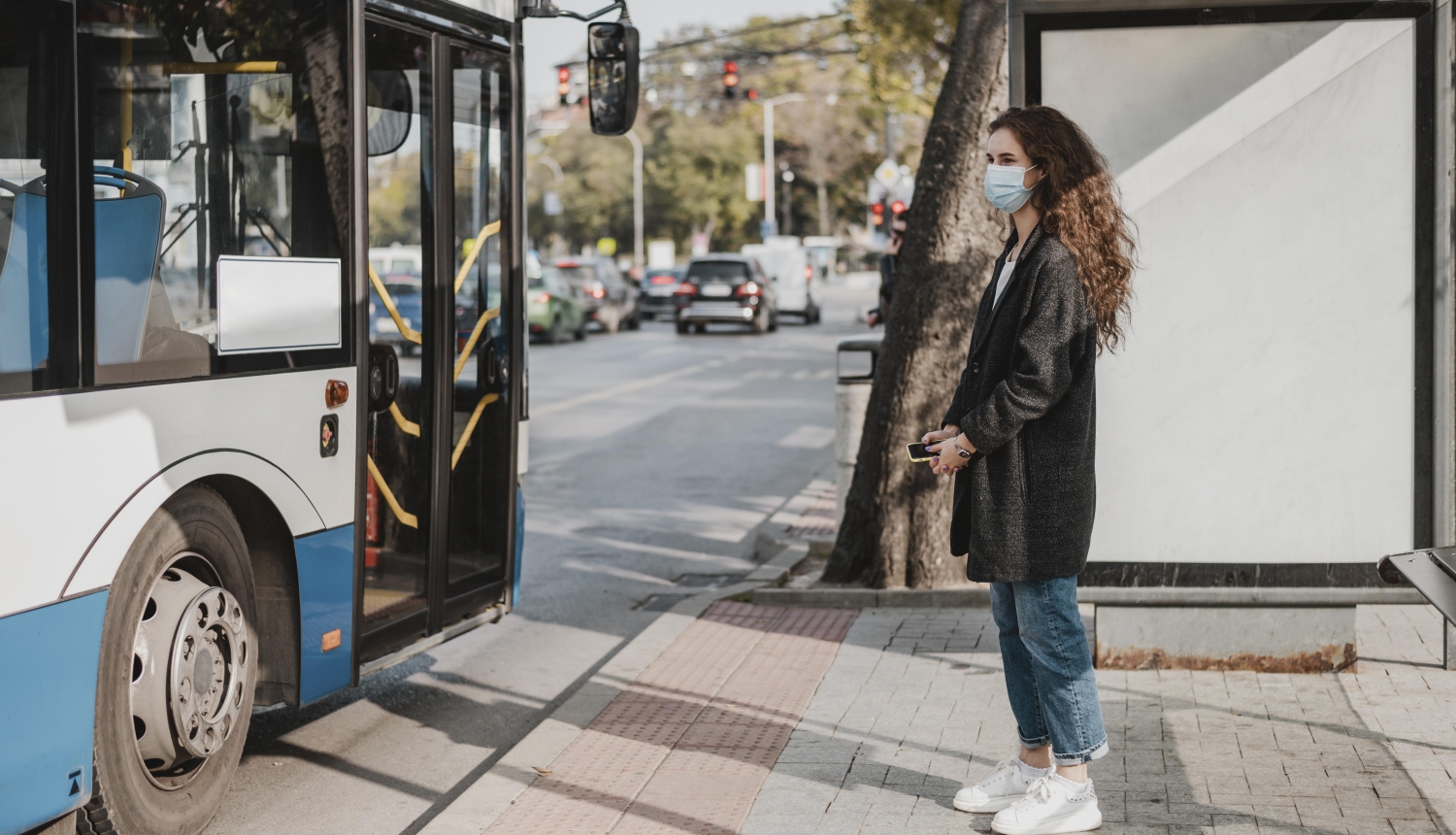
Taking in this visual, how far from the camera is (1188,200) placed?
6039mm

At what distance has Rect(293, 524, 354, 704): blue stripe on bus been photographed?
17.0 ft

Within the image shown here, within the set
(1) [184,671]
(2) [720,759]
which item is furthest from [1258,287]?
(1) [184,671]

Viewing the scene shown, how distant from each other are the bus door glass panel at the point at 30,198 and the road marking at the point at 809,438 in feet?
40.1

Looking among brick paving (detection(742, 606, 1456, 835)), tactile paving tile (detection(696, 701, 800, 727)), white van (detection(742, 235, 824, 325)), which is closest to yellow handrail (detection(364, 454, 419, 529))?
tactile paving tile (detection(696, 701, 800, 727))

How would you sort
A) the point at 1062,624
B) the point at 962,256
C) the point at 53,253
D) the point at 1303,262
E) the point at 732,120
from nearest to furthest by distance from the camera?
the point at 53,253 < the point at 1062,624 < the point at 1303,262 < the point at 962,256 < the point at 732,120

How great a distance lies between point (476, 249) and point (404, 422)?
775 millimetres

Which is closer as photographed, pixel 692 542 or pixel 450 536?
pixel 450 536

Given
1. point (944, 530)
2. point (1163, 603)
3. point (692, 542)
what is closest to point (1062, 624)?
point (1163, 603)

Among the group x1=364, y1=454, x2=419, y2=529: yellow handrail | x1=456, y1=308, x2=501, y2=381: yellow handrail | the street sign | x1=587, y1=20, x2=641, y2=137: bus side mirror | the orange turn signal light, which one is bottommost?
x1=364, y1=454, x2=419, y2=529: yellow handrail

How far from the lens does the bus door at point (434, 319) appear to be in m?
5.81

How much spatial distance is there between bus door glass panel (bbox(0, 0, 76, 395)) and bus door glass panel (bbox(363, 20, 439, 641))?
1648 mm

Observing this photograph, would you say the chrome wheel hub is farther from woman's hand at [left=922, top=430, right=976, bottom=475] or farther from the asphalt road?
woman's hand at [left=922, top=430, right=976, bottom=475]

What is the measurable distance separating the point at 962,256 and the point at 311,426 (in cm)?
383

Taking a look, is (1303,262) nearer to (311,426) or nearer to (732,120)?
(311,426)
